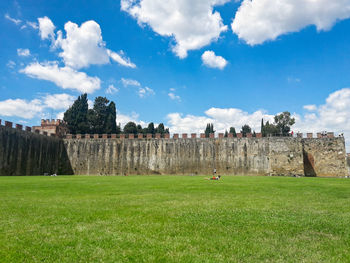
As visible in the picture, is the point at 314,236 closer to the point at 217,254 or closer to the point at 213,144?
the point at 217,254

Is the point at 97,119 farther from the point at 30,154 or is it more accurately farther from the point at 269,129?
the point at 269,129

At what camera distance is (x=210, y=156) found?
38656 millimetres

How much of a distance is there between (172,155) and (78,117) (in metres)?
32.4

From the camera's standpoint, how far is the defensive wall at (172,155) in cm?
3518

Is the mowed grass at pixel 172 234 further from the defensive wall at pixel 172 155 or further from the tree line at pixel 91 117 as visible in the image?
the tree line at pixel 91 117

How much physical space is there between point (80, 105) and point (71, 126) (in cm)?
577

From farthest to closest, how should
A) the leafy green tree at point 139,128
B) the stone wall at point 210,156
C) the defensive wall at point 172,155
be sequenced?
the leafy green tree at point 139,128 → the stone wall at point 210,156 → the defensive wall at point 172,155

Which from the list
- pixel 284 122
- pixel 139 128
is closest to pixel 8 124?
pixel 139 128

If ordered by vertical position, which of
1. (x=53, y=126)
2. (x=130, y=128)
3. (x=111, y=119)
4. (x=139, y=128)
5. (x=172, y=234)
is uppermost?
(x=111, y=119)

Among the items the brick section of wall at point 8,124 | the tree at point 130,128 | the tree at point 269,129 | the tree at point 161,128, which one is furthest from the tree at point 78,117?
the tree at point 269,129

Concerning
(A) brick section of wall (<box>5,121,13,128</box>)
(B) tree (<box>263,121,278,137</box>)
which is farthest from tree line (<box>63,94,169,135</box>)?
(B) tree (<box>263,121,278,137</box>)

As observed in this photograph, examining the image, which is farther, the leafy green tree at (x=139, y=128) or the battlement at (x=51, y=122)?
the leafy green tree at (x=139, y=128)

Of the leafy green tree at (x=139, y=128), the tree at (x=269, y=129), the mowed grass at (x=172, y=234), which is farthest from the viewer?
the leafy green tree at (x=139, y=128)

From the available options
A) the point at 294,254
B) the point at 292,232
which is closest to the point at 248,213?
the point at 292,232
